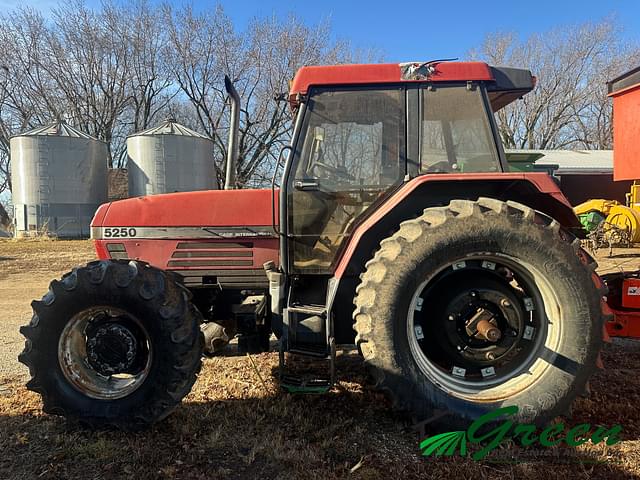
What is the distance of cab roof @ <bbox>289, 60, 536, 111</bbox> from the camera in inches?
114

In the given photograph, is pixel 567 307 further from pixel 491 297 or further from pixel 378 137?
pixel 378 137

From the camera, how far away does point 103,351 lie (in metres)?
2.74

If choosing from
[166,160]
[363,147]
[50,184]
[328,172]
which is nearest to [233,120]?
[328,172]

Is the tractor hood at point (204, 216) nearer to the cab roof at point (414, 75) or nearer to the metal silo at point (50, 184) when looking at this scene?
the cab roof at point (414, 75)

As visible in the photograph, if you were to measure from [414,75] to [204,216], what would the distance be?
173 cm

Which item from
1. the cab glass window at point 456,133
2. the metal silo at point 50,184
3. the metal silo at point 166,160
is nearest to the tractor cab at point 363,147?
the cab glass window at point 456,133

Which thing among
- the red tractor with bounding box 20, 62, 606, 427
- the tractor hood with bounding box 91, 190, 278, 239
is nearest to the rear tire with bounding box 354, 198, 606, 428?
the red tractor with bounding box 20, 62, 606, 427

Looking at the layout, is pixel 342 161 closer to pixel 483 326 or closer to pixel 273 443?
pixel 483 326

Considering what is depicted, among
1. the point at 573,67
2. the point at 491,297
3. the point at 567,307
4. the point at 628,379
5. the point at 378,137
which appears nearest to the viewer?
the point at 567,307

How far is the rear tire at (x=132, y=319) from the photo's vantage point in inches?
104

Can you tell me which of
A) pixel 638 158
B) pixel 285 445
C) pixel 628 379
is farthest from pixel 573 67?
pixel 285 445

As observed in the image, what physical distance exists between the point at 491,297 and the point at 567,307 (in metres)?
0.40

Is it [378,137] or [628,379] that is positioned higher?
[378,137]

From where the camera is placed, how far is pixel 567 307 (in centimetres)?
254
